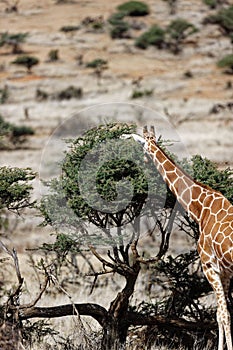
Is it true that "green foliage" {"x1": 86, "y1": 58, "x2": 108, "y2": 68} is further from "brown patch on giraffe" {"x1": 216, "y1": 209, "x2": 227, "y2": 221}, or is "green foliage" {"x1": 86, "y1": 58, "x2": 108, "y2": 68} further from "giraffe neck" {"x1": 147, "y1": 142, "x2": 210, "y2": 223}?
"brown patch on giraffe" {"x1": 216, "y1": 209, "x2": 227, "y2": 221}

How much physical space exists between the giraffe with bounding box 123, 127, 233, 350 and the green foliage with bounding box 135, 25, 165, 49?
36.9 meters

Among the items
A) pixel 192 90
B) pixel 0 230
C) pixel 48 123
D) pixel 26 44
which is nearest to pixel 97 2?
pixel 26 44

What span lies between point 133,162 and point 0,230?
272 inches

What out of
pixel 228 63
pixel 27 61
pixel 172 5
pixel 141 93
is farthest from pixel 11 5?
pixel 141 93

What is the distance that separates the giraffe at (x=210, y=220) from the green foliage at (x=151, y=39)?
36.9m

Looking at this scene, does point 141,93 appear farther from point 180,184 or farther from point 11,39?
point 180,184

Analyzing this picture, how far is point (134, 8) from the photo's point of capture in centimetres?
5106

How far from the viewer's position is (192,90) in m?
33.5

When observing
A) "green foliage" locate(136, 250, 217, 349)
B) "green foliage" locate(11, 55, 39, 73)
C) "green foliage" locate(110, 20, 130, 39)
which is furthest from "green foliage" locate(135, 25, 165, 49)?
"green foliage" locate(136, 250, 217, 349)

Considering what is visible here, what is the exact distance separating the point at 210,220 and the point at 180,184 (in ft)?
1.70

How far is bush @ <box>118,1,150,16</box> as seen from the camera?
168 ft

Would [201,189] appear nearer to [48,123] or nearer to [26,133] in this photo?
[26,133]

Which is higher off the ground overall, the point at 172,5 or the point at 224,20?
the point at 172,5

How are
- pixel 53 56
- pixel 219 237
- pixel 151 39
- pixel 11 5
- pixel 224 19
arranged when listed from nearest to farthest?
pixel 219 237, pixel 53 56, pixel 151 39, pixel 224 19, pixel 11 5
